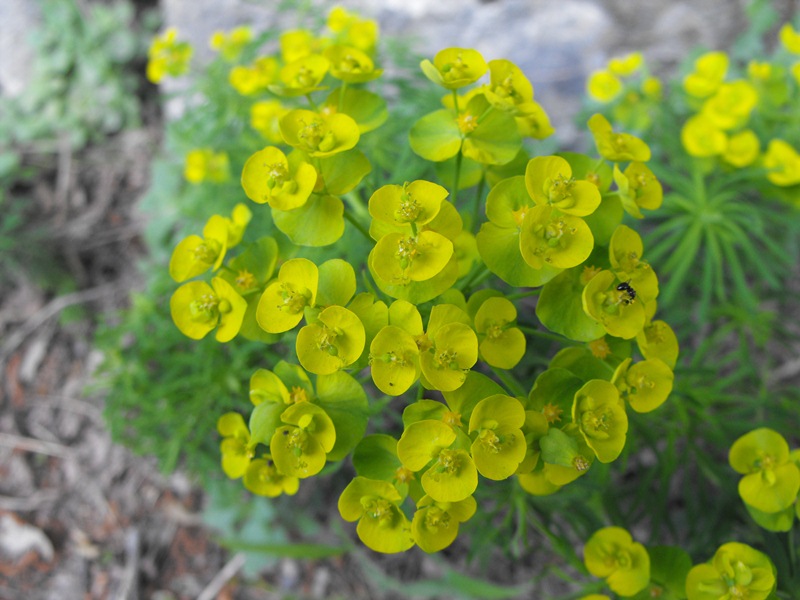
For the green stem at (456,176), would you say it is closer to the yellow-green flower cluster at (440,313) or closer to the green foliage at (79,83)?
the yellow-green flower cluster at (440,313)

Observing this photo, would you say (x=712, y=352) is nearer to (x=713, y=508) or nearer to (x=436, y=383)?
(x=713, y=508)

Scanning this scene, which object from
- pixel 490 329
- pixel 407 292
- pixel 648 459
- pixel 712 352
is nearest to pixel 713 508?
pixel 648 459

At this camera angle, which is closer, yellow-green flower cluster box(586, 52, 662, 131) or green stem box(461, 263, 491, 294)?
green stem box(461, 263, 491, 294)

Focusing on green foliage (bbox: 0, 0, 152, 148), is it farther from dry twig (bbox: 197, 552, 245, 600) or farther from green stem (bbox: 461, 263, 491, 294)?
green stem (bbox: 461, 263, 491, 294)

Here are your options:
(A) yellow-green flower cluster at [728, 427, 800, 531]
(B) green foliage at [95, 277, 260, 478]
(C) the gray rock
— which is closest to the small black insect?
(A) yellow-green flower cluster at [728, 427, 800, 531]

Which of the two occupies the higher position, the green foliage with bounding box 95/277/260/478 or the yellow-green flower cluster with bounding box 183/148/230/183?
the yellow-green flower cluster with bounding box 183/148/230/183

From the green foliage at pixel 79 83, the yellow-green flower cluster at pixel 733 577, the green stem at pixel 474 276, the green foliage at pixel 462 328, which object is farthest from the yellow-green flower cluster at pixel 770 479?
the green foliage at pixel 79 83

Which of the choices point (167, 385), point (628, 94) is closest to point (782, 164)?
point (628, 94)

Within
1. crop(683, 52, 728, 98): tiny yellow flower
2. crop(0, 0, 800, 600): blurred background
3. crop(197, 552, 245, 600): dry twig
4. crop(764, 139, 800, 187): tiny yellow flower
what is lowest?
crop(197, 552, 245, 600): dry twig
